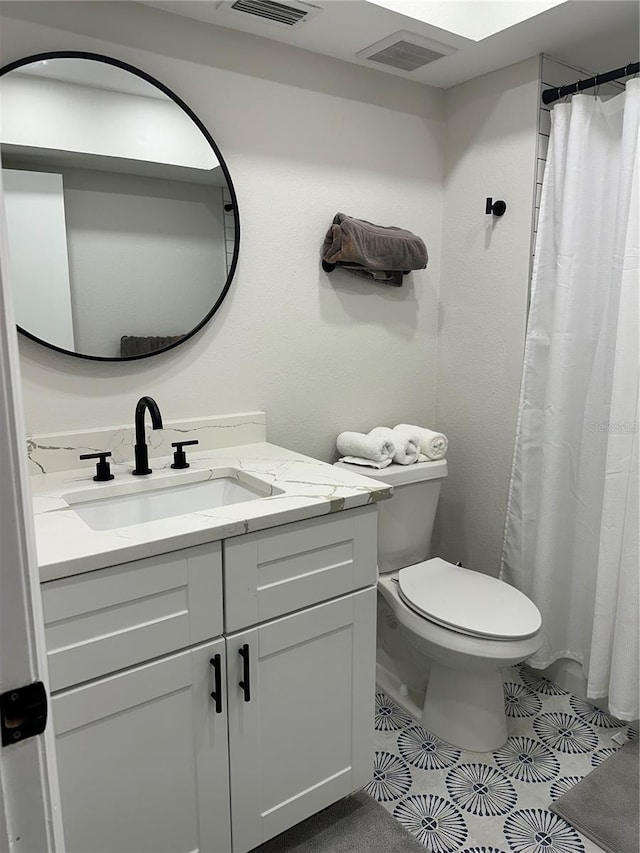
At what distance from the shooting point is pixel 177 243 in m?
1.87

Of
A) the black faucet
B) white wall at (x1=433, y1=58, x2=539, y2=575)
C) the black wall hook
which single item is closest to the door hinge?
the black faucet

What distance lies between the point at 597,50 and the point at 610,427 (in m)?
1.21

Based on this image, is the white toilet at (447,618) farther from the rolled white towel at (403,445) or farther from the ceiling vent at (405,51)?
the ceiling vent at (405,51)

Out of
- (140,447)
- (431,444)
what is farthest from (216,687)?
(431,444)

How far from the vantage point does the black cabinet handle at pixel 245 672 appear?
1427mm

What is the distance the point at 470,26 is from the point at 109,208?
1.21m

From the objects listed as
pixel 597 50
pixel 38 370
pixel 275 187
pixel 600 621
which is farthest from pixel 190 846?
pixel 597 50

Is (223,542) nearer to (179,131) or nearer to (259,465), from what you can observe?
(259,465)

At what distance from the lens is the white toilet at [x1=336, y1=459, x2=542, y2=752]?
1.86 m

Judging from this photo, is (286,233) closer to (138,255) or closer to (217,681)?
(138,255)

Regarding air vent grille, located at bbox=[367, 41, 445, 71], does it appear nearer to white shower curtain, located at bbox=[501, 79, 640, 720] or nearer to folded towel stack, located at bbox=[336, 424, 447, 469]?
white shower curtain, located at bbox=[501, 79, 640, 720]

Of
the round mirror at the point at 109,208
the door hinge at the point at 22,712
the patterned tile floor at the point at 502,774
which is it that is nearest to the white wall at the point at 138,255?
the round mirror at the point at 109,208

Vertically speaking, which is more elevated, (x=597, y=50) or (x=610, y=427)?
(x=597, y=50)

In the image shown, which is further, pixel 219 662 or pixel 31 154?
pixel 31 154
